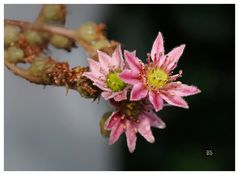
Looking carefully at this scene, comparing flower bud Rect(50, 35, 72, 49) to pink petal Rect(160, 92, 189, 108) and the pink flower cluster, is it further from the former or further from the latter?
pink petal Rect(160, 92, 189, 108)

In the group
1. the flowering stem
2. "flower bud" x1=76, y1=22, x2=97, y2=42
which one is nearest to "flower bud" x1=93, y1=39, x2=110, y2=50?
"flower bud" x1=76, y1=22, x2=97, y2=42

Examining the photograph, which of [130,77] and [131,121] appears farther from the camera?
[131,121]

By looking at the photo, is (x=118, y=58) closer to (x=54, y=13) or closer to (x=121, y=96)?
(x=121, y=96)

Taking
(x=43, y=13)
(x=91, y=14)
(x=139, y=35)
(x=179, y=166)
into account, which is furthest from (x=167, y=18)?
(x=43, y=13)

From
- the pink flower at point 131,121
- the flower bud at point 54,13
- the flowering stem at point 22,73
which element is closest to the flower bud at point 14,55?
the flowering stem at point 22,73

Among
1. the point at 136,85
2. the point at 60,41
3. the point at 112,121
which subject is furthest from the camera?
the point at 60,41

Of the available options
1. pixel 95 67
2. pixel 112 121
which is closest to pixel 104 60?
pixel 95 67
